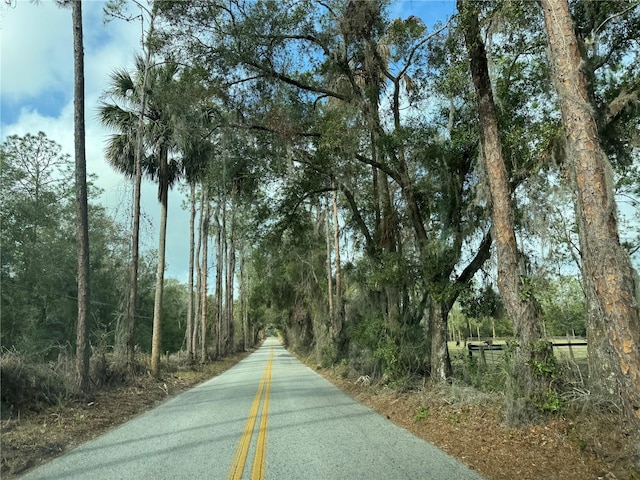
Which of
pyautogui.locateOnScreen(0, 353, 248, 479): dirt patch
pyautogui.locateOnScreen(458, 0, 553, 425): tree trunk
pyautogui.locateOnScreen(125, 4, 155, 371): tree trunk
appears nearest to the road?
pyautogui.locateOnScreen(0, 353, 248, 479): dirt patch

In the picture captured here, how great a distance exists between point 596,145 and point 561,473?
3.94 meters

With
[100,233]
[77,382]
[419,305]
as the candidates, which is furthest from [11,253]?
[419,305]

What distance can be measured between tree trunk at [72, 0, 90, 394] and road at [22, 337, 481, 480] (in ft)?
7.07

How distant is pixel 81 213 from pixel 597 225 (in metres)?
11.2

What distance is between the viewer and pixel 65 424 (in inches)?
372

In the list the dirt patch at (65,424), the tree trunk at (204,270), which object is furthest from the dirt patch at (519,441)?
the tree trunk at (204,270)

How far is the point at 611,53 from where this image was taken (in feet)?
31.7

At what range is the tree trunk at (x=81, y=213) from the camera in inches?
463

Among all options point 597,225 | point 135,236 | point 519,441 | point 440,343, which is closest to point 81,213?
point 135,236

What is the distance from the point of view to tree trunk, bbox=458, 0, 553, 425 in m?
7.57

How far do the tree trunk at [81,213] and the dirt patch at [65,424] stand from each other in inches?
40.0

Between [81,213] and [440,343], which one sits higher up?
[81,213]

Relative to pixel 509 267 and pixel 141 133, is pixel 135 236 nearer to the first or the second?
pixel 141 133

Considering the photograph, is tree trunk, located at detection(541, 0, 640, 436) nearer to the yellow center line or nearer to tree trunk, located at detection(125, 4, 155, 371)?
the yellow center line
